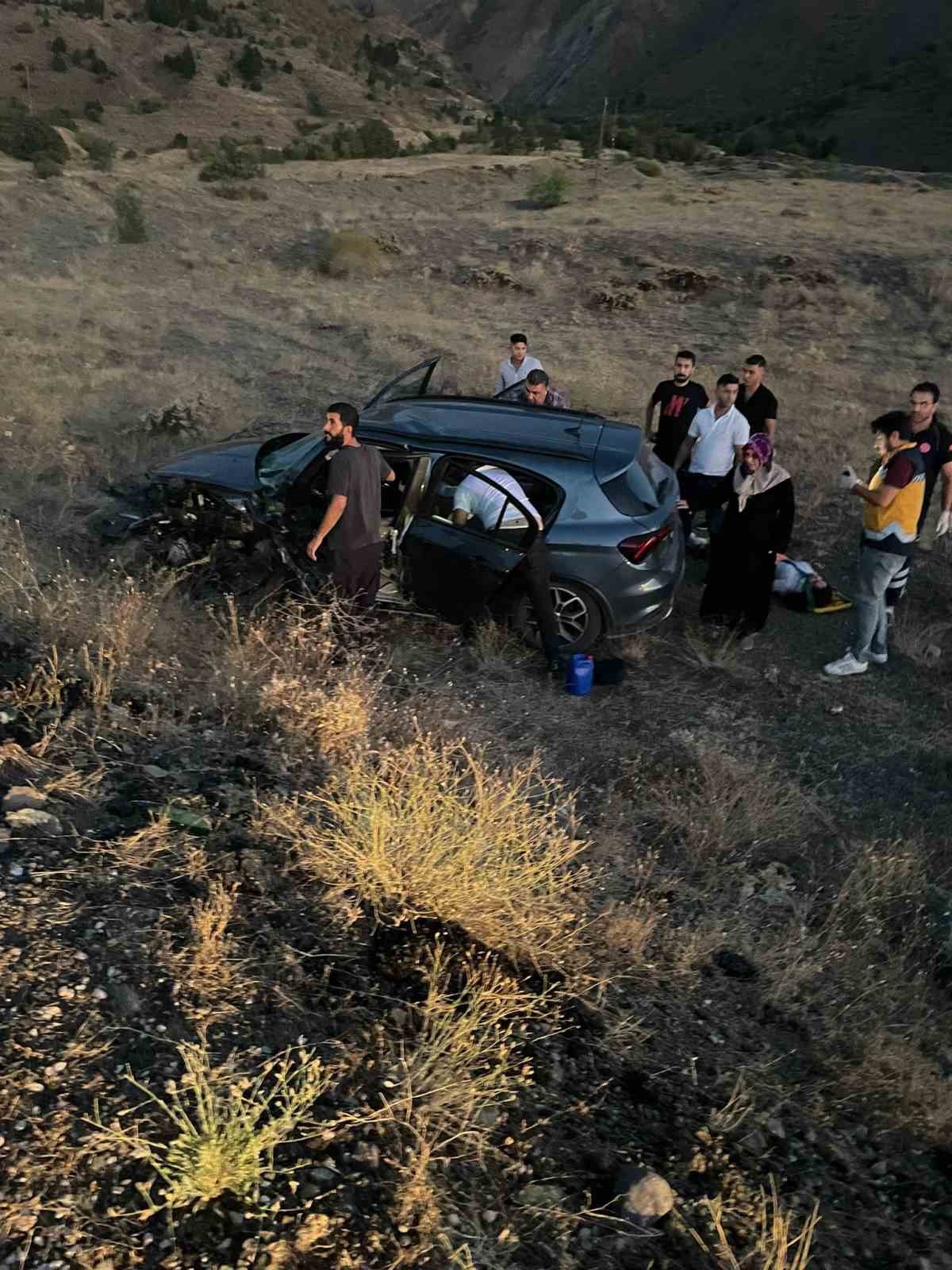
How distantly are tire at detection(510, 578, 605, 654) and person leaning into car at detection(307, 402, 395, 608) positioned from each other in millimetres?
1027

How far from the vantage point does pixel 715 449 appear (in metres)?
6.56

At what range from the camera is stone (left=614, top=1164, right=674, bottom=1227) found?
245cm

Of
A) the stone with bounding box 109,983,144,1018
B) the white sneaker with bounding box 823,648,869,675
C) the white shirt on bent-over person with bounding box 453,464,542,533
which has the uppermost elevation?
the white shirt on bent-over person with bounding box 453,464,542,533

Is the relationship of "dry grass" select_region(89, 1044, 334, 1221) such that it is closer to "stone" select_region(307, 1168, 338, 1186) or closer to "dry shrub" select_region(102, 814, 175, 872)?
"stone" select_region(307, 1168, 338, 1186)

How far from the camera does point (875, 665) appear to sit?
19.8 ft

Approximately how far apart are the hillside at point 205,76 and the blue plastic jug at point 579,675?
4333 centimetres

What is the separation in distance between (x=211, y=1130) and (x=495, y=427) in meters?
4.41

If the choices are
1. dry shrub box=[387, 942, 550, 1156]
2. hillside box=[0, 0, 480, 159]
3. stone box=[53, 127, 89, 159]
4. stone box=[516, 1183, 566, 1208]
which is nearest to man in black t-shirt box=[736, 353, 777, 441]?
dry shrub box=[387, 942, 550, 1156]

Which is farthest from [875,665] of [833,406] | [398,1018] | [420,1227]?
[833,406]

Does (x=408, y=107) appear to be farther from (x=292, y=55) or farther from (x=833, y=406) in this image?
(x=833, y=406)

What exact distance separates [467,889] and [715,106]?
88.7 meters

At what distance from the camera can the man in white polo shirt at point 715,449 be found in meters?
6.48

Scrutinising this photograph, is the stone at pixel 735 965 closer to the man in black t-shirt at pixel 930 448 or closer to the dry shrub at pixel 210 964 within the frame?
the dry shrub at pixel 210 964

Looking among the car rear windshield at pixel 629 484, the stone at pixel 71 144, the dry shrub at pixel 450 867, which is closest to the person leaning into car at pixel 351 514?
the car rear windshield at pixel 629 484
